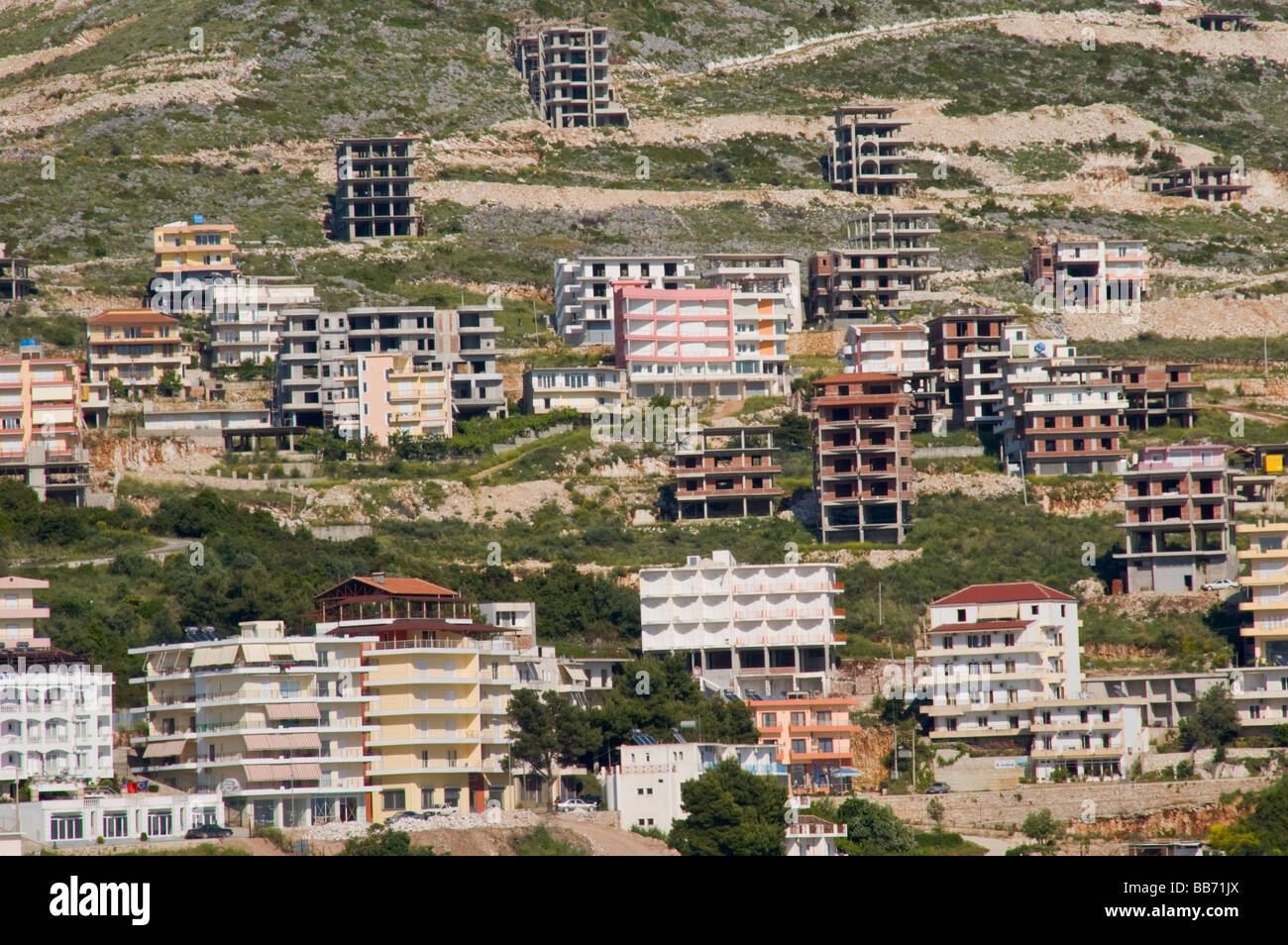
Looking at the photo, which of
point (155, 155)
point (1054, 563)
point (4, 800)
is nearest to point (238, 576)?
point (4, 800)

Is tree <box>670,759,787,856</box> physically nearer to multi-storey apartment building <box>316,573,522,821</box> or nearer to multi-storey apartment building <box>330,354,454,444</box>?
multi-storey apartment building <box>316,573,522,821</box>

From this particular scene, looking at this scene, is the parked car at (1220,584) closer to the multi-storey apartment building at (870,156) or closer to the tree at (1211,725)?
the tree at (1211,725)

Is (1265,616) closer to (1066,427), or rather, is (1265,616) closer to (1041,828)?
(1041,828)

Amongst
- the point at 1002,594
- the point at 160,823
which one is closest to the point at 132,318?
the point at 1002,594

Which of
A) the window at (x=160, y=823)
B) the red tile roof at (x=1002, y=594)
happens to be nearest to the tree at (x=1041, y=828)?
the red tile roof at (x=1002, y=594)
